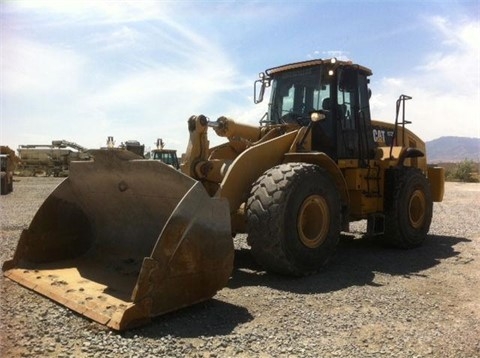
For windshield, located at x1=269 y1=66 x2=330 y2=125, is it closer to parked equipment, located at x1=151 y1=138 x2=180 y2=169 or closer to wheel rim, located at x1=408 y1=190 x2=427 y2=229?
wheel rim, located at x1=408 y1=190 x2=427 y2=229

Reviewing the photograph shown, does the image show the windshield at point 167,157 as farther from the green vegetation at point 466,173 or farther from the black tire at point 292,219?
the green vegetation at point 466,173

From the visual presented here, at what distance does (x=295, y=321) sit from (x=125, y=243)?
7.79 ft

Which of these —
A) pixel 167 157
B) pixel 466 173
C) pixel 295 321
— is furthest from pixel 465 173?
pixel 295 321

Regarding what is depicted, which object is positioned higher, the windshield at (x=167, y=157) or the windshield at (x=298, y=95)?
the windshield at (x=298, y=95)

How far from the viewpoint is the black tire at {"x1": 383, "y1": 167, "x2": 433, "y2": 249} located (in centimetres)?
738

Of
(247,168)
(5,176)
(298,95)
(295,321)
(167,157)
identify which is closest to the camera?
(295,321)

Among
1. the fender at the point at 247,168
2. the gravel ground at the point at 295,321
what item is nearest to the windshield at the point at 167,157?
the gravel ground at the point at 295,321

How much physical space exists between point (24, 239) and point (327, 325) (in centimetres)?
336

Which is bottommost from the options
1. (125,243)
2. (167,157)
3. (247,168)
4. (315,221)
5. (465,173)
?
(125,243)

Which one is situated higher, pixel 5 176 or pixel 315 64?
pixel 315 64

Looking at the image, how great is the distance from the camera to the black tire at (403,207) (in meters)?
7.38

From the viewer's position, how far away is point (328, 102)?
22.3ft

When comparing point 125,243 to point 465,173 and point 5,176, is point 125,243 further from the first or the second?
point 465,173

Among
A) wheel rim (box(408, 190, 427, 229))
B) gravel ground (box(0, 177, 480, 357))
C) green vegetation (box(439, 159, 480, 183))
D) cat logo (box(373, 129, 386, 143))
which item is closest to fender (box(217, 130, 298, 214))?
gravel ground (box(0, 177, 480, 357))
